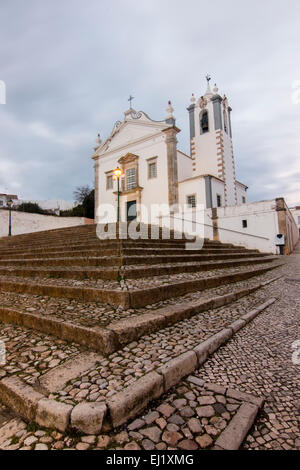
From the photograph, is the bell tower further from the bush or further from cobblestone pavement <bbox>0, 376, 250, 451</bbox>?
cobblestone pavement <bbox>0, 376, 250, 451</bbox>

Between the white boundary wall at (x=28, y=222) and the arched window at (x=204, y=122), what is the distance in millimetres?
13684

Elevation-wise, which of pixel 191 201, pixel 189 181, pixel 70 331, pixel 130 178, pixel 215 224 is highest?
pixel 130 178

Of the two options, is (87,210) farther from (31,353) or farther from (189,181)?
(31,353)

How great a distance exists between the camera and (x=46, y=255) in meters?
6.69

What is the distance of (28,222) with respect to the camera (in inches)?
750

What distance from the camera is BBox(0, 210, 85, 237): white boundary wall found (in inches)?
685

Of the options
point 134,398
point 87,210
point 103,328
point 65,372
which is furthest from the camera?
point 87,210

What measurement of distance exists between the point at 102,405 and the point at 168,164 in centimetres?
1693

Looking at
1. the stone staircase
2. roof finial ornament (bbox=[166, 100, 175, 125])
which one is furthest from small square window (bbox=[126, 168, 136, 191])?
the stone staircase

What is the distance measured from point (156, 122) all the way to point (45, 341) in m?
18.8

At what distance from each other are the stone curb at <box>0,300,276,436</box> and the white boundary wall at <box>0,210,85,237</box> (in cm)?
1838

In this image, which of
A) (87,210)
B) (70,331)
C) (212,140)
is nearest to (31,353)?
(70,331)

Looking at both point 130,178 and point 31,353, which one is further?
point 130,178

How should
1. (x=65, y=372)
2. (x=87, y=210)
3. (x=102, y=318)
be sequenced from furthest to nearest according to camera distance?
(x=87, y=210)
(x=102, y=318)
(x=65, y=372)
